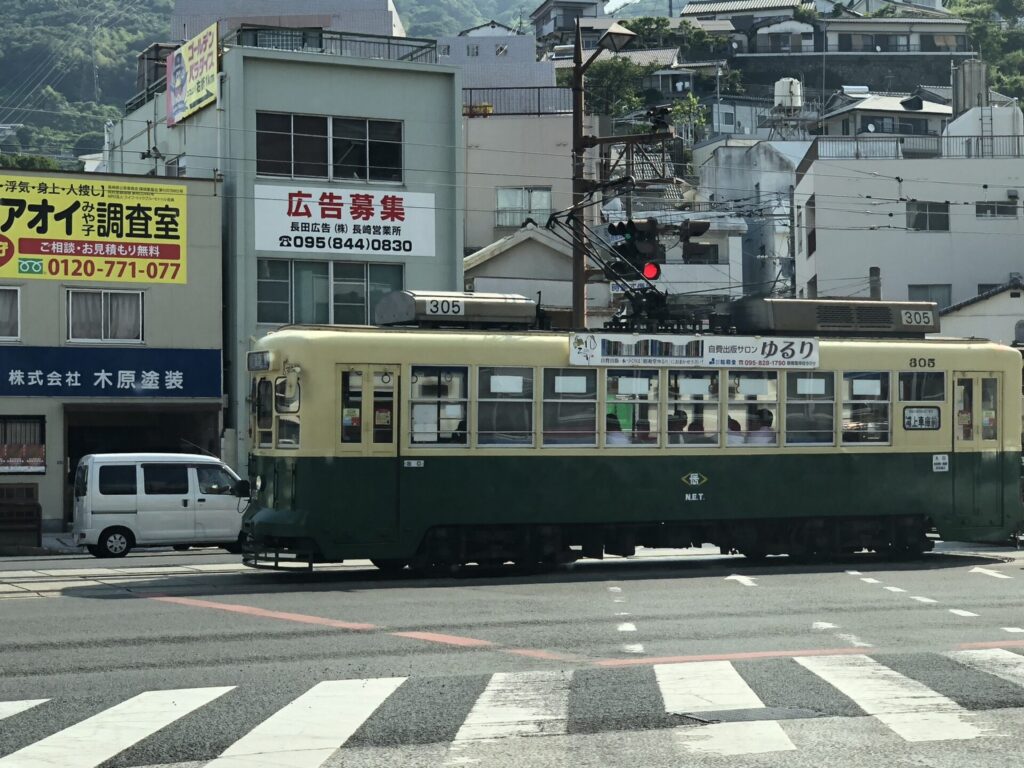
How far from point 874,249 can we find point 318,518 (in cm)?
3454

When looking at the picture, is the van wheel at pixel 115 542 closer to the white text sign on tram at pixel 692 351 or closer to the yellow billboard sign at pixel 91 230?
the yellow billboard sign at pixel 91 230

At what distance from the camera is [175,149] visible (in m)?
34.5

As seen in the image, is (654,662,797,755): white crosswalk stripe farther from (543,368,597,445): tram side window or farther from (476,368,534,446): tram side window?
(543,368,597,445): tram side window

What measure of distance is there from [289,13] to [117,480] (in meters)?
46.6

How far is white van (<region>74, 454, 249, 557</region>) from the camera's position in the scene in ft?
74.3

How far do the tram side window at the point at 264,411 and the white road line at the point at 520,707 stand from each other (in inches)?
313

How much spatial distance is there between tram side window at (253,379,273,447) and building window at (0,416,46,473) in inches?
511

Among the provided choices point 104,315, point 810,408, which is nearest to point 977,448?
point 810,408

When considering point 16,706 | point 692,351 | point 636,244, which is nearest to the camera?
point 16,706

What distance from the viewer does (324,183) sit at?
31.5 metres

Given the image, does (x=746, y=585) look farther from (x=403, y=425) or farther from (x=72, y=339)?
(x=72, y=339)

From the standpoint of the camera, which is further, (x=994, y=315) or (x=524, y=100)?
(x=524, y=100)

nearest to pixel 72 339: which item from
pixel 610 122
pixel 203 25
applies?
pixel 610 122

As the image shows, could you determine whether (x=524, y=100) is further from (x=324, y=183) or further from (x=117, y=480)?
(x=117, y=480)
